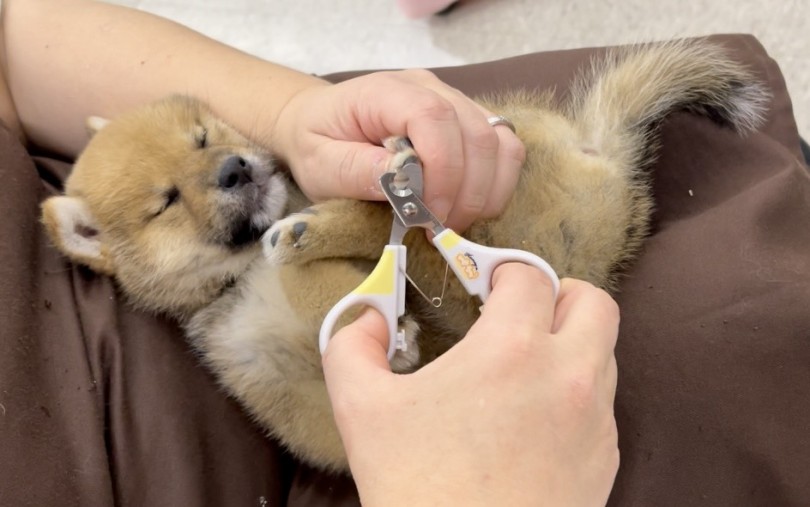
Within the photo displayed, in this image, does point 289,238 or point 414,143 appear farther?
point 289,238

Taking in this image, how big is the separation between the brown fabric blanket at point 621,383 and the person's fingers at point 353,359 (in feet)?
1.33

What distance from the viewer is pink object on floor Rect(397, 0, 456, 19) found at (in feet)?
7.15

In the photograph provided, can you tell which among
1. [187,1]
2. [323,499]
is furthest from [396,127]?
[187,1]

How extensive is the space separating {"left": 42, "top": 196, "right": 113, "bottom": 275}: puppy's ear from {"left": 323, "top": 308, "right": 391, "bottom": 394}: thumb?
59cm

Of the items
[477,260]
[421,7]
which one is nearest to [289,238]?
[477,260]

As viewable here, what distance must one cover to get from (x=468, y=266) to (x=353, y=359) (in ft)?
0.63

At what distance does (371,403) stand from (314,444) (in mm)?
484

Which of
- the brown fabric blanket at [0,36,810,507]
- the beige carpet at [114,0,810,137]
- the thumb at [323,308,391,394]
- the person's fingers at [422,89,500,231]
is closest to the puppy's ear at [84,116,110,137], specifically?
the brown fabric blanket at [0,36,810,507]

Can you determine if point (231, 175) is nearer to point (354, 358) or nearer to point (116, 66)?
point (116, 66)

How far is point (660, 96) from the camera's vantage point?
1.23 meters

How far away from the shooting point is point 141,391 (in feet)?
3.20

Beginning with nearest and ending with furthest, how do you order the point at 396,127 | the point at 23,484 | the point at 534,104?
the point at 23,484 < the point at 396,127 < the point at 534,104

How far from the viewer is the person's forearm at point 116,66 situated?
1260 millimetres

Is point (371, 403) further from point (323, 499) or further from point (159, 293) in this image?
point (159, 293)
